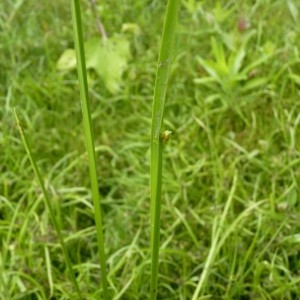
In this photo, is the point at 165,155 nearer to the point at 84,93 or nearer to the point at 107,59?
the point at 107,59

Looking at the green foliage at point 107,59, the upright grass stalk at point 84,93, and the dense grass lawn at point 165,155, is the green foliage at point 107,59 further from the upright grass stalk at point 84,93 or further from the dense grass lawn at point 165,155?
the upright grass stalk at point 84,93

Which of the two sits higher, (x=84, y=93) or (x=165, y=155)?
(x=84, y=93)

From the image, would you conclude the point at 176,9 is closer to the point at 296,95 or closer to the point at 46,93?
the point at 296,95

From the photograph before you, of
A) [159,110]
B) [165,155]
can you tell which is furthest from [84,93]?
[165,155]

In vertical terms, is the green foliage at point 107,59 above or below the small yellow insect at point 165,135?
below

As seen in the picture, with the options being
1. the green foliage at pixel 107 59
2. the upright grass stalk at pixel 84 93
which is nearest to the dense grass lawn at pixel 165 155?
the green foliage at pixel 107 59

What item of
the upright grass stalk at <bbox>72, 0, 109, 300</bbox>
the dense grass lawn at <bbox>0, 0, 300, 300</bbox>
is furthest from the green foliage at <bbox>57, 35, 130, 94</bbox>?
the upright grass stalk at <bbox>72, 0, 109, 300</bbox>
